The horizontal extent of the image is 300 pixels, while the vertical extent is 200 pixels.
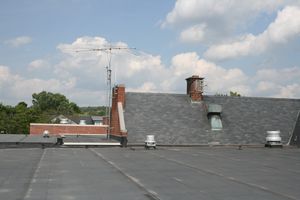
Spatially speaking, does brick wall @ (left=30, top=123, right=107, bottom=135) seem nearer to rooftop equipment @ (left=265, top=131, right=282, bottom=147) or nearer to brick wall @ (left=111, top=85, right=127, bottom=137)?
brick wall @ (left=111, top=85, right=127, bottom=137)

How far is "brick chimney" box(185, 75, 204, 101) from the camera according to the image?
4950cm

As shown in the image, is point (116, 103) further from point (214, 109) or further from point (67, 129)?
point (67, 129)

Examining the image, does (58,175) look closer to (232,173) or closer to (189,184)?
(189,184)

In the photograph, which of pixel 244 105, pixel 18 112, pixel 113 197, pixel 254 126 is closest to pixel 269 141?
pixel 254 126

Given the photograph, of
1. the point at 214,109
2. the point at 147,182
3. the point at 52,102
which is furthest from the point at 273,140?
the point at 52,102

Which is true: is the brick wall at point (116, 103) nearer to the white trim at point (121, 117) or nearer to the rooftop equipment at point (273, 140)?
the white trim at point (121, 117)

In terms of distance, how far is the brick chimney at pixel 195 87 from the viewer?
162 ft

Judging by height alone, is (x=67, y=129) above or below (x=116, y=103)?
below

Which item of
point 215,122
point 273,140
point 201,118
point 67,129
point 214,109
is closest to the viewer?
point 273,140

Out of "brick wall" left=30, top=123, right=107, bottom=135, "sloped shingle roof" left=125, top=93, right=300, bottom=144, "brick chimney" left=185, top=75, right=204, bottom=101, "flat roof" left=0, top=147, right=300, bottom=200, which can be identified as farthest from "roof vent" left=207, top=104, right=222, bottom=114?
"flat roof" left=0, top=147, right=300, bottom=200

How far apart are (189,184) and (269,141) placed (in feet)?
95.1

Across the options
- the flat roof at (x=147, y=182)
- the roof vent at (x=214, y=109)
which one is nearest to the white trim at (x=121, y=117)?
the roof vent at (x=214, y=109)

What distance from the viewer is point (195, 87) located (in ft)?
164

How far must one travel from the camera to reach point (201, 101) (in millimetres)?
50188
